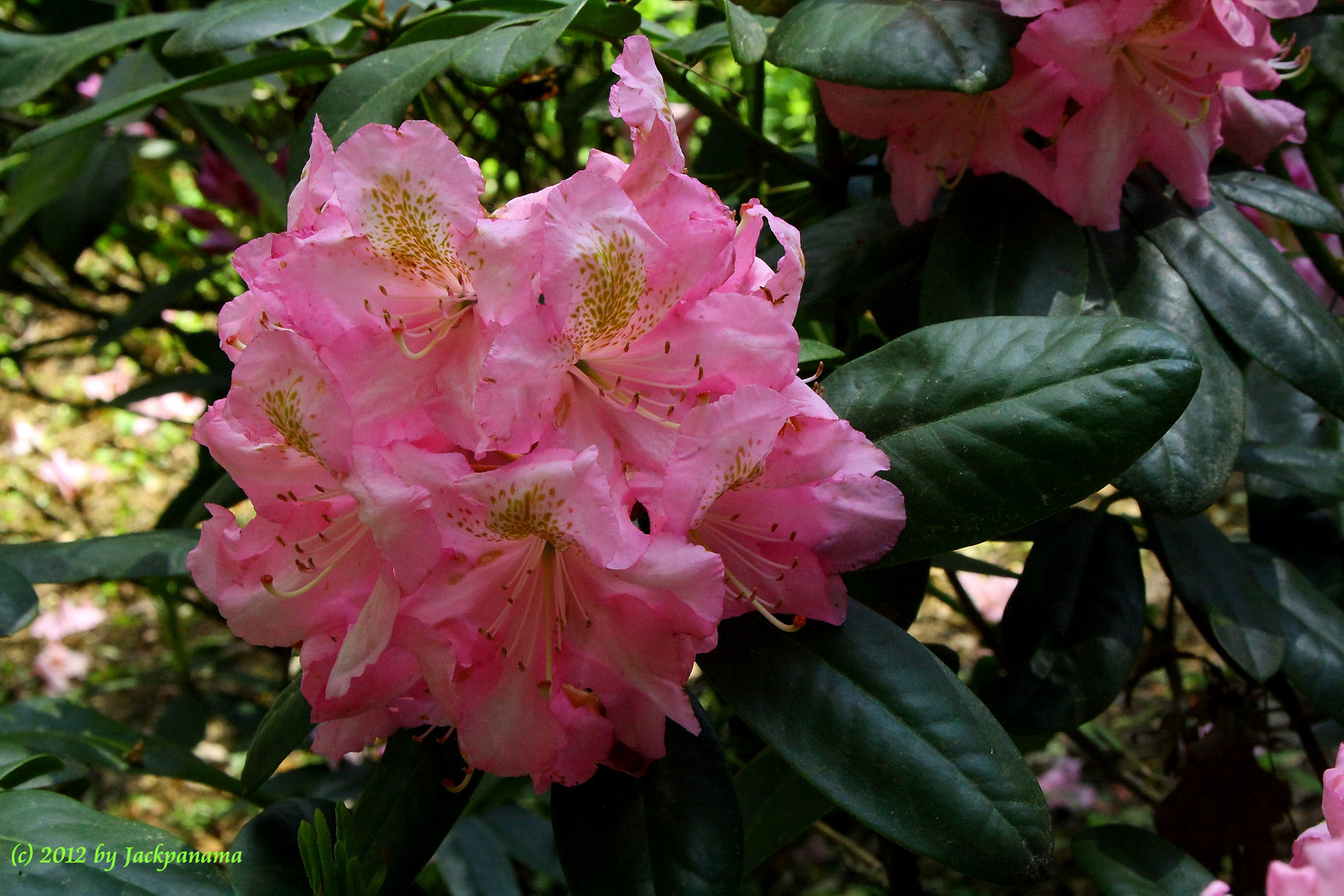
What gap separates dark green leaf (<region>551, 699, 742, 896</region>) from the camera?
61cm

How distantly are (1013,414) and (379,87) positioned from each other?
21.2 inches

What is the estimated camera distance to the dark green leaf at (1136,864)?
86 centimetres

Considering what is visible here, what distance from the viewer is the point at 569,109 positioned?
42.5 inches

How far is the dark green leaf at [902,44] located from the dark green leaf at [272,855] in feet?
1.94

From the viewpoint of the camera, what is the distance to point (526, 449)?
54 cm

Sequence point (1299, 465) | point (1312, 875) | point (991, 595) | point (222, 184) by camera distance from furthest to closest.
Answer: point (991, 595)
point (222, 184)
point (1299, 465)
point (1312, 875)

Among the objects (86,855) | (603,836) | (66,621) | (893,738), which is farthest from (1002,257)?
(66,621)

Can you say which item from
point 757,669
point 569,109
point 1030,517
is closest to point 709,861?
point 757,669

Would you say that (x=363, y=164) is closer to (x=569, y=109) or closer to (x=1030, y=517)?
(x=1030, y=517)

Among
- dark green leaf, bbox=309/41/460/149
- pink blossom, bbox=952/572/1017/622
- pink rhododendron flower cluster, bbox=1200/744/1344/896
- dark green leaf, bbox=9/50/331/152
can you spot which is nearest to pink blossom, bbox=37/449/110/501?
dark green leaf, bbox=9/50/331/152

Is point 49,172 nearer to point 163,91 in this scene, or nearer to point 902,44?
point 163,91

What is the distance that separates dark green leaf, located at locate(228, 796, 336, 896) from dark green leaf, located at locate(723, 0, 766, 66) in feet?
1.87

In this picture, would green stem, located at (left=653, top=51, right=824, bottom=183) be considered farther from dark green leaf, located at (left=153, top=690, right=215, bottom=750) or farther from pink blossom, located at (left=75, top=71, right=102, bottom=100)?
dark green leaf, located at (left=153, top=690, right=215, bottom=750)

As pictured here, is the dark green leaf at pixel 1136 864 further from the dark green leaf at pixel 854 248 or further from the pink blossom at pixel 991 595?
the pink blossom at pixel 991 595
